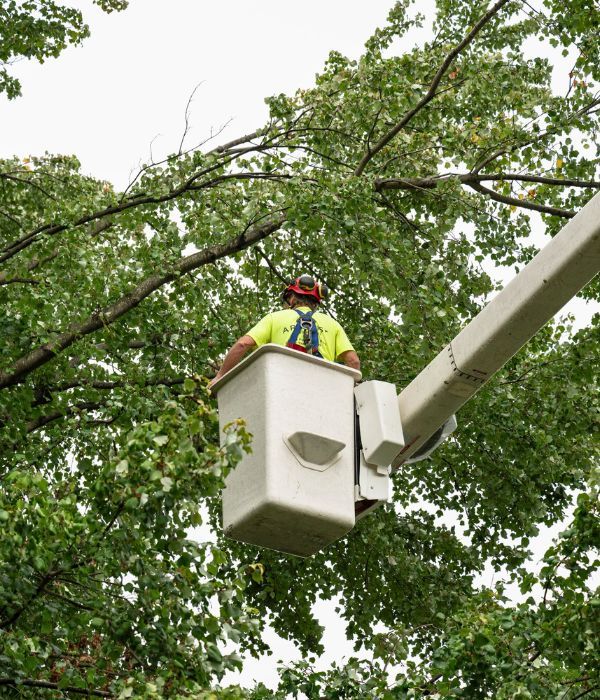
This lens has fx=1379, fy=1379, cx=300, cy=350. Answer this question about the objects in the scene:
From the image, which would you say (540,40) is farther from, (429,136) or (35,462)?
(35,462)

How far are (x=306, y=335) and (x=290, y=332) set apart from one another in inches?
3.4

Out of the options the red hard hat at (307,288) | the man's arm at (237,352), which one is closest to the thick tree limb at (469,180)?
the red hard hat at (307,288)

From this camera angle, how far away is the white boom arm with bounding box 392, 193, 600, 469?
5.59m

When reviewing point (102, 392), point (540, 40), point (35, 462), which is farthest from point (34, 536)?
point (540, 40)

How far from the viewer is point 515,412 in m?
12.4

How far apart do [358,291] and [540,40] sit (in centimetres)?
336

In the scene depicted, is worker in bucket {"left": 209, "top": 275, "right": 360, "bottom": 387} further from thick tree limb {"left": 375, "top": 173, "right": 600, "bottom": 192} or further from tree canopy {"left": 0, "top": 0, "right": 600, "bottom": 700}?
thick tree limb {"left": 375, "top": 173, "right": 600, "bottom": 192}

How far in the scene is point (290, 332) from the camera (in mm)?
7148

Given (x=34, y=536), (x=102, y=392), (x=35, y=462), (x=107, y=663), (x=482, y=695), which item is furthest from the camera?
(x=102, y=392)

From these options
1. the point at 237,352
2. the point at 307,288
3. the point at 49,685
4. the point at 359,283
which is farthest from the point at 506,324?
the point at 359,283

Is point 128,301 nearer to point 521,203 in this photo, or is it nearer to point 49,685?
point 521,203

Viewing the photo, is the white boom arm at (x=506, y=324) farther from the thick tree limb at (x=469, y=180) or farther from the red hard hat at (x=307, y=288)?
the thick tree limb at (x=469, y=180)

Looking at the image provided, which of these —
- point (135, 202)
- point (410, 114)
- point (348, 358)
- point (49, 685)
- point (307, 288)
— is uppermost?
point (410, 114)

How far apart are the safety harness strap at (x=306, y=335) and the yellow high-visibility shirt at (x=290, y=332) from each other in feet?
0.06
